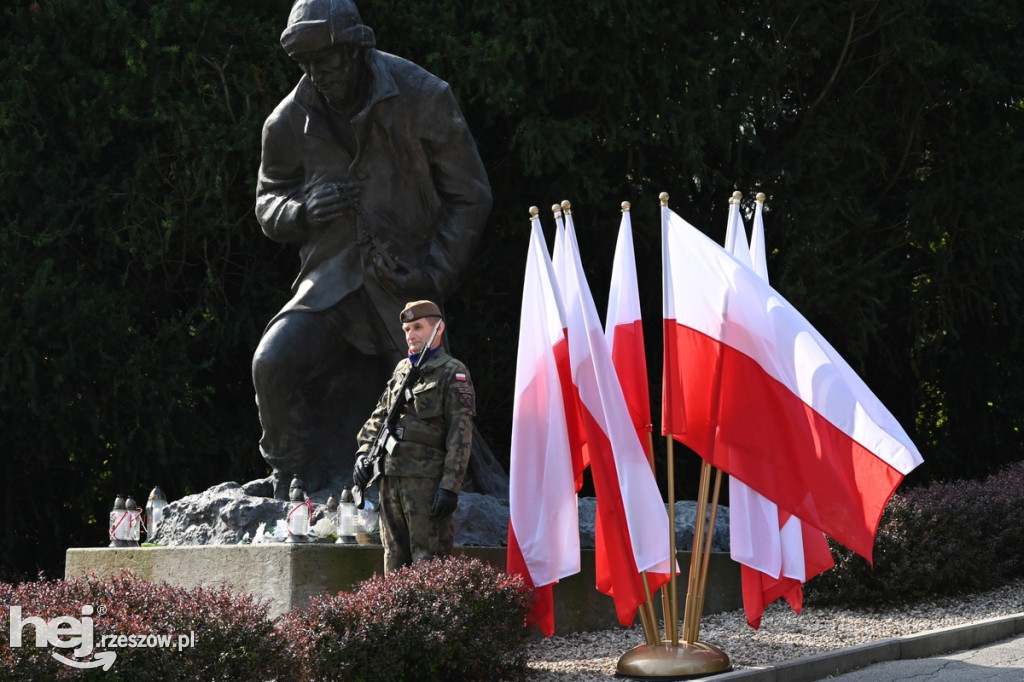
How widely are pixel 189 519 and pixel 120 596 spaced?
3136 millimetres

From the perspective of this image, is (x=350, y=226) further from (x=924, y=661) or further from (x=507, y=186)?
(x=507, y=186)

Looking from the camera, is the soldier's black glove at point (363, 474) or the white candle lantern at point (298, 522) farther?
the white candle lantern at point (298, 522)

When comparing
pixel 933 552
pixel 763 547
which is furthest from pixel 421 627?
pixel 933 552

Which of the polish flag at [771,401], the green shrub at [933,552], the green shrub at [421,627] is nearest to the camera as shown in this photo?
the green shrub at [421,627]

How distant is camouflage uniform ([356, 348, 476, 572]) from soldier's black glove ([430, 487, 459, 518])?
0.12 meters

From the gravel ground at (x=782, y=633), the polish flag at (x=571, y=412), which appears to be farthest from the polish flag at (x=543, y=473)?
the gravel ground at (x=782, y=633)

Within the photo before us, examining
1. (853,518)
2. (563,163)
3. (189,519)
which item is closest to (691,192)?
(563,163)

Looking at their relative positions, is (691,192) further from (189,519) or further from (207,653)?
(207,653)

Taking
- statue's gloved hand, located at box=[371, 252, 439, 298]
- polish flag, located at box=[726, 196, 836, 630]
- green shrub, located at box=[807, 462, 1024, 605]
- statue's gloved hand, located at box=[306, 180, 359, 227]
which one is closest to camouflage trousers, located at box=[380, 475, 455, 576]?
polish flag, located at box=[726, 196, 836, 630]

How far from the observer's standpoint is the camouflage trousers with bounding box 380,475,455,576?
717 centimetres

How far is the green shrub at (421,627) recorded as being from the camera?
6223 millimetres

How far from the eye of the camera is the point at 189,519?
357 inches

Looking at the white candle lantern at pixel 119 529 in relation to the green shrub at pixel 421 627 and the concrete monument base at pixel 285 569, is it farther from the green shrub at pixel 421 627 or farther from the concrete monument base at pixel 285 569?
the green shrub at pixel 421 627

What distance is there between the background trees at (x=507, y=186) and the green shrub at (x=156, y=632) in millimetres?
8607
